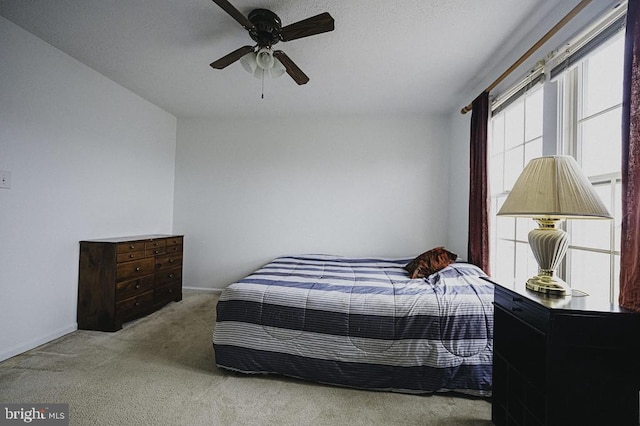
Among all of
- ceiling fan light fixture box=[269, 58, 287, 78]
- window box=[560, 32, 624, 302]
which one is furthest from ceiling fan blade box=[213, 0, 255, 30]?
window box=[560, 32, 624, 302]

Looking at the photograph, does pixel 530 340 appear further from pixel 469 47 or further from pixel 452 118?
pixel 452 118

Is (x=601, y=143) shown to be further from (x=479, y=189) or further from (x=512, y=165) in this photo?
(x=479, y=189)

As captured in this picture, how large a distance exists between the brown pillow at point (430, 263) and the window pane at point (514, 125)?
115cm

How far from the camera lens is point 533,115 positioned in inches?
83.5

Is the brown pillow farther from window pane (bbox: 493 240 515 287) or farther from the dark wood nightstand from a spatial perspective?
the dark wood nightstand

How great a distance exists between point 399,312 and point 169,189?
360 centimetres

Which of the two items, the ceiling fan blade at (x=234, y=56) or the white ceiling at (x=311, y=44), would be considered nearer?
the white ceiling at (x=311, y=44)

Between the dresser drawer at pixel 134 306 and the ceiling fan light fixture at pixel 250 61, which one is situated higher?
the ceiling fan light fixture at pixel 250 61

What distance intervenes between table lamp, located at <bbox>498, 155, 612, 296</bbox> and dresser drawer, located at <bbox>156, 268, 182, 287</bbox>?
11.0 feet

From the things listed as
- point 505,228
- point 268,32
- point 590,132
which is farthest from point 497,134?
point 268,32

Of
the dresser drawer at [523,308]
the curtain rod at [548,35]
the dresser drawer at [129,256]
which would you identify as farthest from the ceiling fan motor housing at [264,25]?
the dresser drawer at [129,256]

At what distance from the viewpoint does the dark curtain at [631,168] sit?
1.15 m

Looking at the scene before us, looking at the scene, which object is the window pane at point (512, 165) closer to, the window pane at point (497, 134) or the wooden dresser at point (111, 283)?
the window pane at point (497, 134)

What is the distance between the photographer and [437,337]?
66.7 inches
